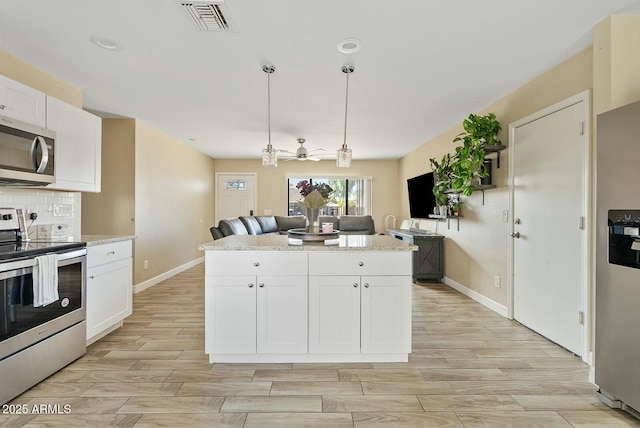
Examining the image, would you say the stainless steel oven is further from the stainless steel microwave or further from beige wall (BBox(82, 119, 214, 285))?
beige wall (BBox(82, 119, 214, 285))

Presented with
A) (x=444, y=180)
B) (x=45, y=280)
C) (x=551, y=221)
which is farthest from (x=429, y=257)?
(x=45, y=280)

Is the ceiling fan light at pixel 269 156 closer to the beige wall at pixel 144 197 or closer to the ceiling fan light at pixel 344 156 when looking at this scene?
the ceiling fan light at pixel 344 156

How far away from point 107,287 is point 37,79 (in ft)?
6.52

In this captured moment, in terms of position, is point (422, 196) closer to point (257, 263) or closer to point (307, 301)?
point (307, 301)

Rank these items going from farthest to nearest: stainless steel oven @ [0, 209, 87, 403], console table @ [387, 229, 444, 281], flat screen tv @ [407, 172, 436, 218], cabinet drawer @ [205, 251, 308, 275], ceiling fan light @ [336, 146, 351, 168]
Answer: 1. flat screen tv @ [407, 172, 436, 218]
2. console table @ [387, 229, 444, 281]
3. ceiling fan light @ [336, 146, 351, 168]
4. cabinet drawer @ [205, 251, 308, 275]
5. stainless steel oven @ [0, 209, 87, 403]

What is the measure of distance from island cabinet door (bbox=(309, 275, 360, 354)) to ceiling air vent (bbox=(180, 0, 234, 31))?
6.09 feet

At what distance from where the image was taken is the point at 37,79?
285 cm

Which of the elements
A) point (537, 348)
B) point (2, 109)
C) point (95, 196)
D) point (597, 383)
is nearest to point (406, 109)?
point (537, 348)

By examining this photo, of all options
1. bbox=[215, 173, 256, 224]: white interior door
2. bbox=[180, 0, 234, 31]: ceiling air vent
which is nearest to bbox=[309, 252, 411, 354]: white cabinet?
bbox=[180, 0, 234, 31]: ceiling air vent

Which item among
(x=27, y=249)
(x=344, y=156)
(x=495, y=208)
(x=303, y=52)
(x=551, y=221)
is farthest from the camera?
(x=495, y=208)

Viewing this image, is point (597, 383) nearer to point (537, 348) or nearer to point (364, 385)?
point (537, 348)

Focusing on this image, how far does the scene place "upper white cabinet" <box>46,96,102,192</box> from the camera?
Result: 2.69 metres

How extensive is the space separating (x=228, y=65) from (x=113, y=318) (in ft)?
8.17

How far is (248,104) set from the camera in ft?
12.3
